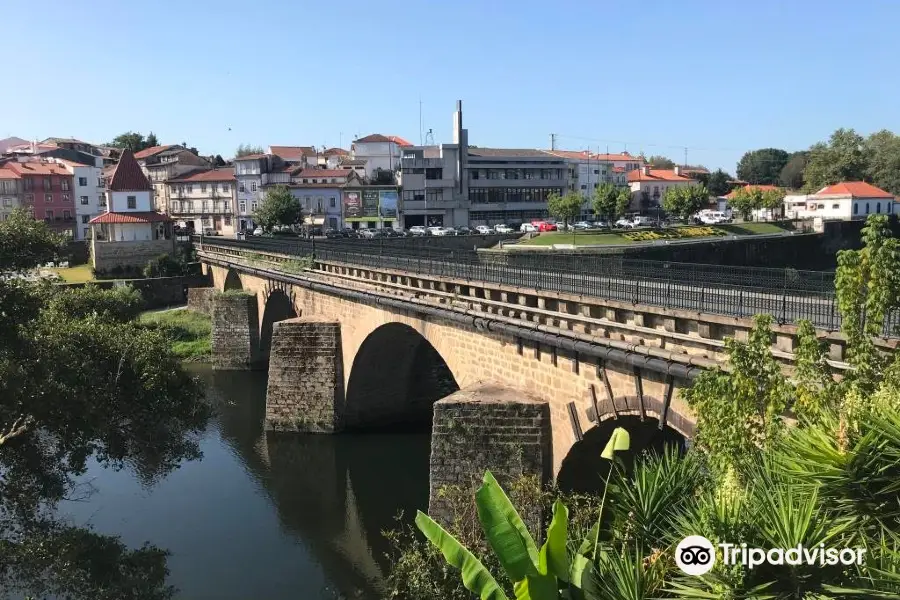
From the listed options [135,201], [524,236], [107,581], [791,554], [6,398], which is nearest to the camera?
[791,554]

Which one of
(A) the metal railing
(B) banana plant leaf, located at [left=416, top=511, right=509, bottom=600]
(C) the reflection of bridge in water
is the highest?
(A) the metal railing

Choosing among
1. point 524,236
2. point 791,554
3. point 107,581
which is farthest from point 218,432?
point 524,236

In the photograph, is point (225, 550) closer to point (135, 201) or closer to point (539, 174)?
point (135, 201)

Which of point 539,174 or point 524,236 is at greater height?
point 539,174

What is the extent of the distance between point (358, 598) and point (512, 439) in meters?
5.67

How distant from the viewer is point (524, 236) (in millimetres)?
65438

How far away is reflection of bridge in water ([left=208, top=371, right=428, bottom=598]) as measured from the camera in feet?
70.6

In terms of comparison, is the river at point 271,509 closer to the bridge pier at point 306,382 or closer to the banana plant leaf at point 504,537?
the bridge pier at point 306,382

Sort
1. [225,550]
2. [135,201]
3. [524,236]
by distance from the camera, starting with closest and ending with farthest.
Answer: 1. [225,550]
2. [524,236]
3. [135,201]

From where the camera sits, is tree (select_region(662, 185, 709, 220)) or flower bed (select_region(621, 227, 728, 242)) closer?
flower bed (select_region(621, 227, 728, 242))

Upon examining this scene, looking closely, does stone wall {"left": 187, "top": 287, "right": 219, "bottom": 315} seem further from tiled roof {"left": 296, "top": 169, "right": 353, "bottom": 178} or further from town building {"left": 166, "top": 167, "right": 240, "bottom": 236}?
town building {"left": 166, "top": 167, "right": 240, "bottom": 236}

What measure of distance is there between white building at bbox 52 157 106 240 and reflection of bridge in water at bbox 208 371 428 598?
2283 inches

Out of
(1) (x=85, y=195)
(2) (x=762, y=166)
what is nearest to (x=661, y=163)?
(2) (x=762, y=166)

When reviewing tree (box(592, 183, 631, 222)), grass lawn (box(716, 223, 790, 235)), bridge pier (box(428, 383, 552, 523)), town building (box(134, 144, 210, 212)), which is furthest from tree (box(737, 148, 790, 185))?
bridge pier (box(428, 383, 552, 523))
